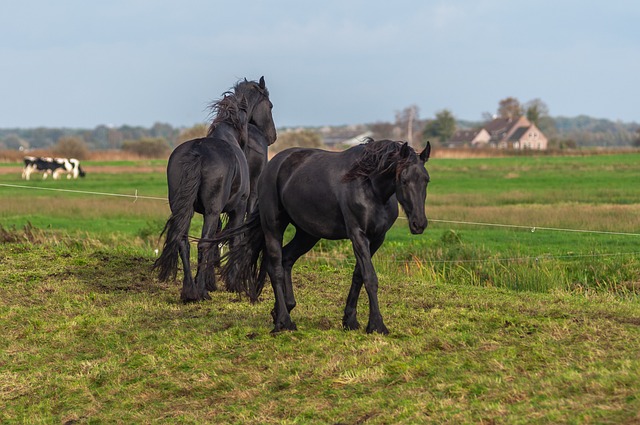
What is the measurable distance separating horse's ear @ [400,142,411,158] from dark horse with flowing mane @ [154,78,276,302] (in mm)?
2950

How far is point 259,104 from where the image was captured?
13.3 metres

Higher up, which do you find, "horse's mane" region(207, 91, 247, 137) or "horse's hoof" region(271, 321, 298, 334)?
"horse's mane" region(207, 91, 247, 137)

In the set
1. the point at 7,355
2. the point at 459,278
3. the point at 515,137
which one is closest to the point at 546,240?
the point at 459,278

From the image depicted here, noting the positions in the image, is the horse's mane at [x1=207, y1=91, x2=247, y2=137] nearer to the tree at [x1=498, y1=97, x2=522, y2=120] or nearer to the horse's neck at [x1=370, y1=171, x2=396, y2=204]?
the horse's neck at [x1=370, y1=171, x2=396, y2=204]

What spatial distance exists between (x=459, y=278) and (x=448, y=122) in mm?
133591

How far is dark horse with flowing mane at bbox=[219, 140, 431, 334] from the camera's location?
7965mm

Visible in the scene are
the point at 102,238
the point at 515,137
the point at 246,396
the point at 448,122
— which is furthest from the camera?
the point at 448,122

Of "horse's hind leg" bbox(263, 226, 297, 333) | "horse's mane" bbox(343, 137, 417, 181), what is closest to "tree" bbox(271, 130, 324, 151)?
"horse's hind leg" bbox(263, 226, 297, 333)

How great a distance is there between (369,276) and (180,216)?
344cm

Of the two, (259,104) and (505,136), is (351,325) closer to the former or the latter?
(259,104)

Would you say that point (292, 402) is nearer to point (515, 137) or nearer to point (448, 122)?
point (515, 137)

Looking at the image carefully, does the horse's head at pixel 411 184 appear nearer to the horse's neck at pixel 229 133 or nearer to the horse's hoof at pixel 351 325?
the horse's hoof at pixel 351 325

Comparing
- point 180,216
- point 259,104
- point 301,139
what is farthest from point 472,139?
point 180,216

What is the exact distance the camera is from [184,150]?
1116 centimetres
